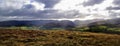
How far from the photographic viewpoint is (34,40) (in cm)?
4969

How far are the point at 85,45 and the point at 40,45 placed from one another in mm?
7855

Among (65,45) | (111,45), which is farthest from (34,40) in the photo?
(111,45)

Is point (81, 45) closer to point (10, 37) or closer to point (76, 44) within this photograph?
point (76, 44)

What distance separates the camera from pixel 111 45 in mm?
42781

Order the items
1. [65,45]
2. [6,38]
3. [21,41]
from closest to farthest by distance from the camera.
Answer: [65,45] → [21,41] → [6,38]

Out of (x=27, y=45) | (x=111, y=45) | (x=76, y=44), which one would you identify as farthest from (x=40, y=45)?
(x=111, y=45)

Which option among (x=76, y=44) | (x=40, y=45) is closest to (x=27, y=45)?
(x=40, y=45)

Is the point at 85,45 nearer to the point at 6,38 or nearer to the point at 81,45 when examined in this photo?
the point at 81,45

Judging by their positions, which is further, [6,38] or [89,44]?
[6,38]

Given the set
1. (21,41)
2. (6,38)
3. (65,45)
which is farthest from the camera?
(6,38)

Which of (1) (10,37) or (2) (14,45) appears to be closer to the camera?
(2) (14,45)

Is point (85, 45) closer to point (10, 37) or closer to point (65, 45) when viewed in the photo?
point (65, 45)

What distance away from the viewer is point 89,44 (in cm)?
4438

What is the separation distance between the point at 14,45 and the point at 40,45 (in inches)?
184
